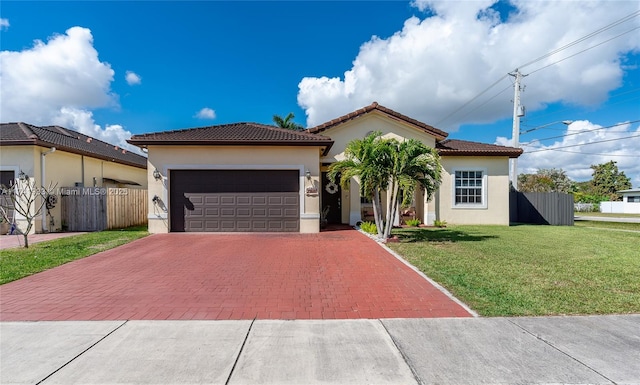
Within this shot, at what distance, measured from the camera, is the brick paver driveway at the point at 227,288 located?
4.59m

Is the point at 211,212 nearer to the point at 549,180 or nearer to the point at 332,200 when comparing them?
the point at 332,200

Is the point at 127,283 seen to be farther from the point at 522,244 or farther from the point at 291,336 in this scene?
the point at 522,244

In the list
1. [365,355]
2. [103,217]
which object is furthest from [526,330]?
[103,217]

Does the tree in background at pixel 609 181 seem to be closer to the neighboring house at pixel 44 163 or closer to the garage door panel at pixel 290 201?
the garage door panel at pixel 290 201

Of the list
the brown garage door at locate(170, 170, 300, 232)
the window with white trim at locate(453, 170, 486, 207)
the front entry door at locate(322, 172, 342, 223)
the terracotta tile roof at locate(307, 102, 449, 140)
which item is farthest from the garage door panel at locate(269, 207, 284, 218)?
the window with white trim at locate(453, 170, 486, 207)

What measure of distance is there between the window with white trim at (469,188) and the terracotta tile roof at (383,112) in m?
2.36

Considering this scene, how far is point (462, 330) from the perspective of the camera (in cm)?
397

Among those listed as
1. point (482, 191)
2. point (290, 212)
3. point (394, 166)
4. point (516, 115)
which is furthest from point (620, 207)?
point (290, 212)

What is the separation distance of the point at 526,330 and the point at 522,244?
7375mm

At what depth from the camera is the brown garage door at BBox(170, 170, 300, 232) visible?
498 inches

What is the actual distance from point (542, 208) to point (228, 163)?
17518 millimetres

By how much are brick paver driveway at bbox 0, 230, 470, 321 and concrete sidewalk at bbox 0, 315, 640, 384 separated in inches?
15.8

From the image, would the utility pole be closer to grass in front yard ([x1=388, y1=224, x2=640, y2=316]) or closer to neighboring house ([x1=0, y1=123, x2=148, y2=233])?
grass in front yard ([x1=388, y1=224, x2=640, y2=316])

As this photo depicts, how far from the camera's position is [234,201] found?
1266cm
